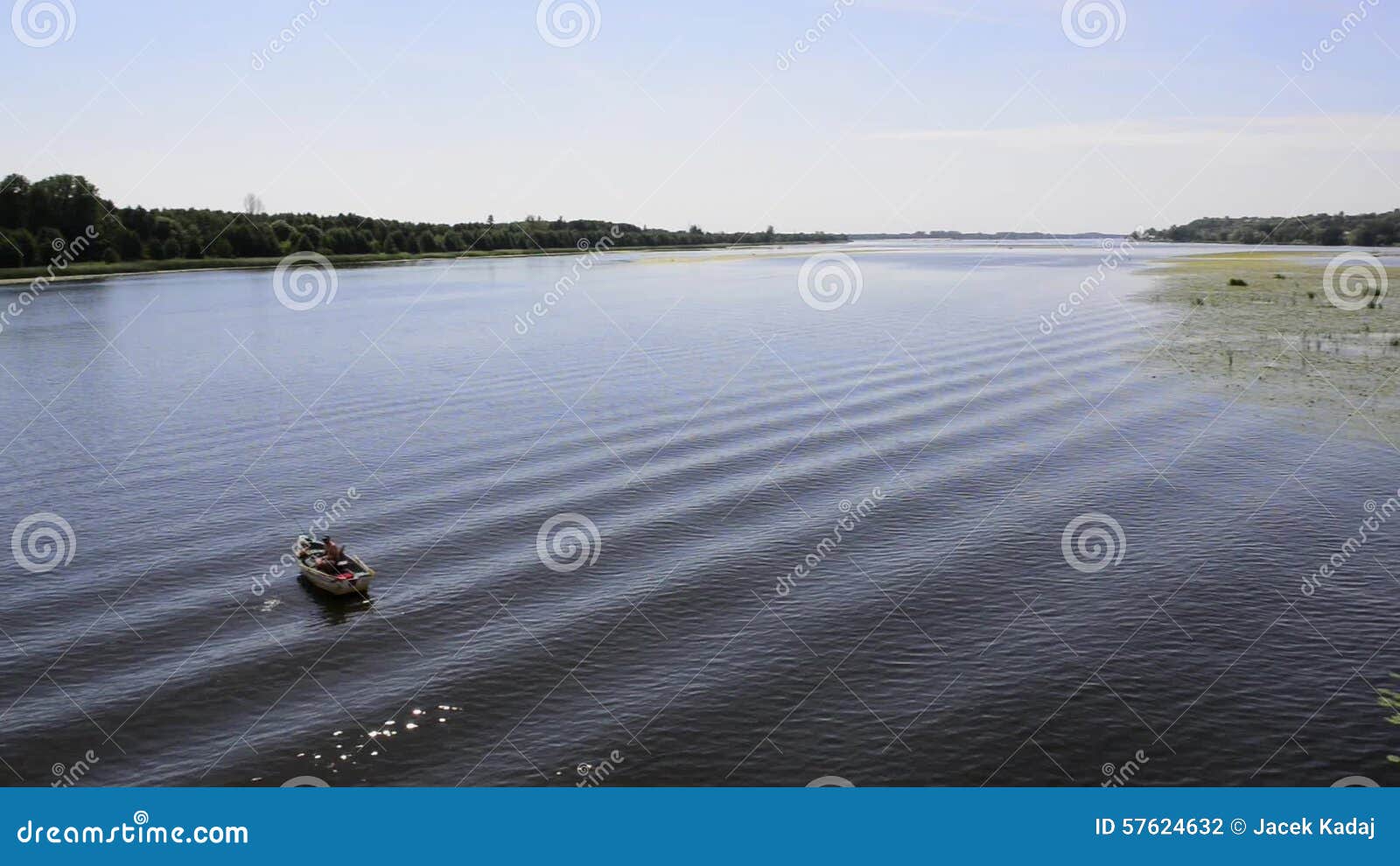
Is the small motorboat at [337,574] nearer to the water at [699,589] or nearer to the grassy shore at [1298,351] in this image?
the water at [699,589]

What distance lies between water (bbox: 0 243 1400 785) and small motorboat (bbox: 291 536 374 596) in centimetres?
63

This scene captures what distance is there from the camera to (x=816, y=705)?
33.1 metres

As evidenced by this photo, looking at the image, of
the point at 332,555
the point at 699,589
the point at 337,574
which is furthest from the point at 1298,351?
the point at 337,574

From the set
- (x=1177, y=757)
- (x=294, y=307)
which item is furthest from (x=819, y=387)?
(x=294, y=307)

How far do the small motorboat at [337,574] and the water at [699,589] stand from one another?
63 centimetres

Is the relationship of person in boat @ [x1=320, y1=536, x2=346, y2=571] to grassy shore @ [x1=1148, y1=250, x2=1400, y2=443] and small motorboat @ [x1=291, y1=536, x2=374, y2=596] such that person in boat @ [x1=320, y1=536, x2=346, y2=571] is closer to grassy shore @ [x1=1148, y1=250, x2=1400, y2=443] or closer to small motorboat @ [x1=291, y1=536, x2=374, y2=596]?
small motorboat @ [x1=291, y1=536, x2=374, y2=596]

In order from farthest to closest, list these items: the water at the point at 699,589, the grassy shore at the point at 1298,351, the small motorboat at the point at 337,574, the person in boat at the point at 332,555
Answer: the grassy shore at the point at 1298,351
the person in boat at the point at 332,555
the small motorboat at the point at 337,574
the water at the point at 699,589

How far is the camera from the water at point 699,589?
30875 mm

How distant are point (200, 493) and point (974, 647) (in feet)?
133

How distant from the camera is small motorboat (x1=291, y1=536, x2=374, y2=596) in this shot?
4112 cm

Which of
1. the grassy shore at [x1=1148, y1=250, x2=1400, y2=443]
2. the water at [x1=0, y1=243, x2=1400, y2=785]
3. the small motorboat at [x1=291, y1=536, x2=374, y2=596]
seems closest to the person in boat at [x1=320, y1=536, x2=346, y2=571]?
the small motorboat at [x1=291, y1=536, x2=374, y2=596]

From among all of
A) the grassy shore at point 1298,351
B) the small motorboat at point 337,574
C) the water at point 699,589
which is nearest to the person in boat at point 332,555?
the small motorboat at point 337,574

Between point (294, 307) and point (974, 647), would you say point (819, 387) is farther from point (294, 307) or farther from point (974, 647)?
point (294, 307)

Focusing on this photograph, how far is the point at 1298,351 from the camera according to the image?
94.9 m
